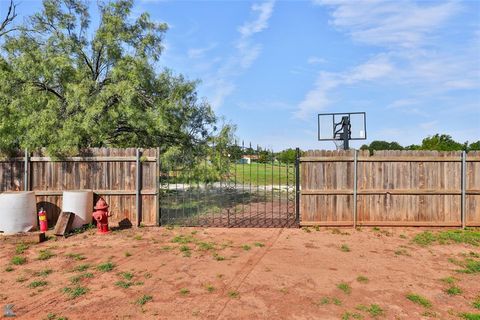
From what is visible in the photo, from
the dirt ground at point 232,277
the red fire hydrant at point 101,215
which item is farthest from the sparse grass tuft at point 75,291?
the red fire hydrant at point 101,215

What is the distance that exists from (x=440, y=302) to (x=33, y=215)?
8.93 metres

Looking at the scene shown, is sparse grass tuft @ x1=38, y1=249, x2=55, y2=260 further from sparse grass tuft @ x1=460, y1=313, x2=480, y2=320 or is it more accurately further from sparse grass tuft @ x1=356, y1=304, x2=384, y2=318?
sparse grass tuft @ x1=460, y1=313, x2=480, y2=320

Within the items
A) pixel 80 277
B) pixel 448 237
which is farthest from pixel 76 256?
pixel 448 237

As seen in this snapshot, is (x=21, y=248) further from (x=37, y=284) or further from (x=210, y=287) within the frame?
(x=210, y=287)

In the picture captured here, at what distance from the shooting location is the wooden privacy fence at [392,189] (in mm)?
8648

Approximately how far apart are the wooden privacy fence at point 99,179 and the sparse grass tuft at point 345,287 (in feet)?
17.9

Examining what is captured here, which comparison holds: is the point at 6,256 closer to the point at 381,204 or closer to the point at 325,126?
the point at 381,204

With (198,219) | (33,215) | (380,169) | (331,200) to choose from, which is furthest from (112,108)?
(380,169)

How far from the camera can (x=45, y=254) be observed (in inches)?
255

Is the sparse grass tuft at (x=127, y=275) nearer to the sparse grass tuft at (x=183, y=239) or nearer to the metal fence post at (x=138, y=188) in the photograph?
the sparse grass tuft at (x=183, y=239)

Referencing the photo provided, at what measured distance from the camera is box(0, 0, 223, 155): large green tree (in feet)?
30.0

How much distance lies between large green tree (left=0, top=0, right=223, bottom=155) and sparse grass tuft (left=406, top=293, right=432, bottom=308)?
753cm

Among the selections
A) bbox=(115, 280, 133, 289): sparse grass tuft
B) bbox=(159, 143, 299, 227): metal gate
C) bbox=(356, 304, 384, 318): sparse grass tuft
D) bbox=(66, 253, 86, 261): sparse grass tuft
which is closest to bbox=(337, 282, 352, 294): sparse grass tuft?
bbox=(356, 304, 384, 318): sparse grass tuft

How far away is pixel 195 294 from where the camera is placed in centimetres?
462
